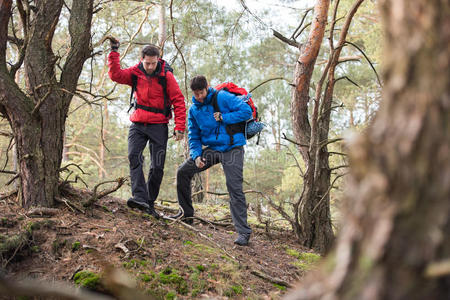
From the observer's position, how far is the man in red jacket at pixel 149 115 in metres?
4.90

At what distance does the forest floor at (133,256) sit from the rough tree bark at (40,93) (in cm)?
37

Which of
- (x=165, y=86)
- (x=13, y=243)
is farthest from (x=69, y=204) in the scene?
(x=165, y=86)

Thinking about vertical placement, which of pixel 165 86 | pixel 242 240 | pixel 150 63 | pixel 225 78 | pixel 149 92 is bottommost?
pixel 242 240

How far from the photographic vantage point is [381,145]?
1.06 meters

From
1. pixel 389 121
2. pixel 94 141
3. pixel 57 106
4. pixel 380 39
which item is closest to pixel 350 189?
pixel 389 121

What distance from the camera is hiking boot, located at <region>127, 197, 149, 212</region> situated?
4.93 meters

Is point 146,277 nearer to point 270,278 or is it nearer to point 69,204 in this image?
point 270,278

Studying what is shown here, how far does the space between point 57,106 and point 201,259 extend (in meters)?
2.48

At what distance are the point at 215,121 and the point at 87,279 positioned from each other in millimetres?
2728

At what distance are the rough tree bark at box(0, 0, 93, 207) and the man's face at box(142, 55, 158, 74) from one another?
0.70 metres

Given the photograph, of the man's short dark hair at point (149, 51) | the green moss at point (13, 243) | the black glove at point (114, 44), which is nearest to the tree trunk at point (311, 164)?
the man's short dark hair at point (149, 51)

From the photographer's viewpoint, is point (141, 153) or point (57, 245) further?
point (141, 153)

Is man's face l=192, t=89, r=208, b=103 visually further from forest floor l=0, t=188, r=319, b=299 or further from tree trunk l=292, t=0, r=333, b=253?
tree trunk l=292, t=0, r=333, b=253

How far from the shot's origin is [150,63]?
15.8 ft
